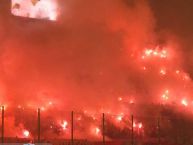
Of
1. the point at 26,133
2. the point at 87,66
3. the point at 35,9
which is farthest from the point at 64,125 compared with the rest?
the point at 35,9

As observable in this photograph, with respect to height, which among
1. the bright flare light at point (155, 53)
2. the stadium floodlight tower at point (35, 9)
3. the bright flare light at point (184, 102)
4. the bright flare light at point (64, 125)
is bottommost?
the bright flare light at point (64, 125)

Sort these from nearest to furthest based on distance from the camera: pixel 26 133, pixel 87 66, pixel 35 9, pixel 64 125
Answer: pixel 26 133
pixel 64 125
pixel 87 66
pixel 35 9

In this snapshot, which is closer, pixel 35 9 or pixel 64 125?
pixel 64 125

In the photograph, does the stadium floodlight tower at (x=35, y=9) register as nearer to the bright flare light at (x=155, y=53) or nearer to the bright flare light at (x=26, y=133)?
the bright flare light at (x=155, y=53)

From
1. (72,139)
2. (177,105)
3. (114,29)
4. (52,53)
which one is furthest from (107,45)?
(72,139)

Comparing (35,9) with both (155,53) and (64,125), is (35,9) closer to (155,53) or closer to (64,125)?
(155,53)

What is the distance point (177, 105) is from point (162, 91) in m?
1.23

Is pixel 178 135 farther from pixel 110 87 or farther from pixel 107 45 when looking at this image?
pixel 107 45

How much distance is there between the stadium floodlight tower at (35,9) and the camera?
30547mm

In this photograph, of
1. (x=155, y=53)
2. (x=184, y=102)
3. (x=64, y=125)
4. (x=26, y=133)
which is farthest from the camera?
(x=155, y=53)

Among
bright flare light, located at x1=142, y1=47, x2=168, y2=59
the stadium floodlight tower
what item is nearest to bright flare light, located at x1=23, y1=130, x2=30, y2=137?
bright flare light, located at x1=142, y1=47, x2=168, y2=59

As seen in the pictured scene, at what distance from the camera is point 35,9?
1259 inches

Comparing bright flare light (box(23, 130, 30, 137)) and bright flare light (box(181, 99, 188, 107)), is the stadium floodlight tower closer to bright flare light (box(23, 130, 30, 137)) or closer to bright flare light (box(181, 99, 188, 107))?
bright flare light (box(181, 99, 188, 107))

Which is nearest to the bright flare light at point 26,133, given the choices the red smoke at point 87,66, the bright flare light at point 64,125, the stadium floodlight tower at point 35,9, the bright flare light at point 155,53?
the red smoke at point 87,66
